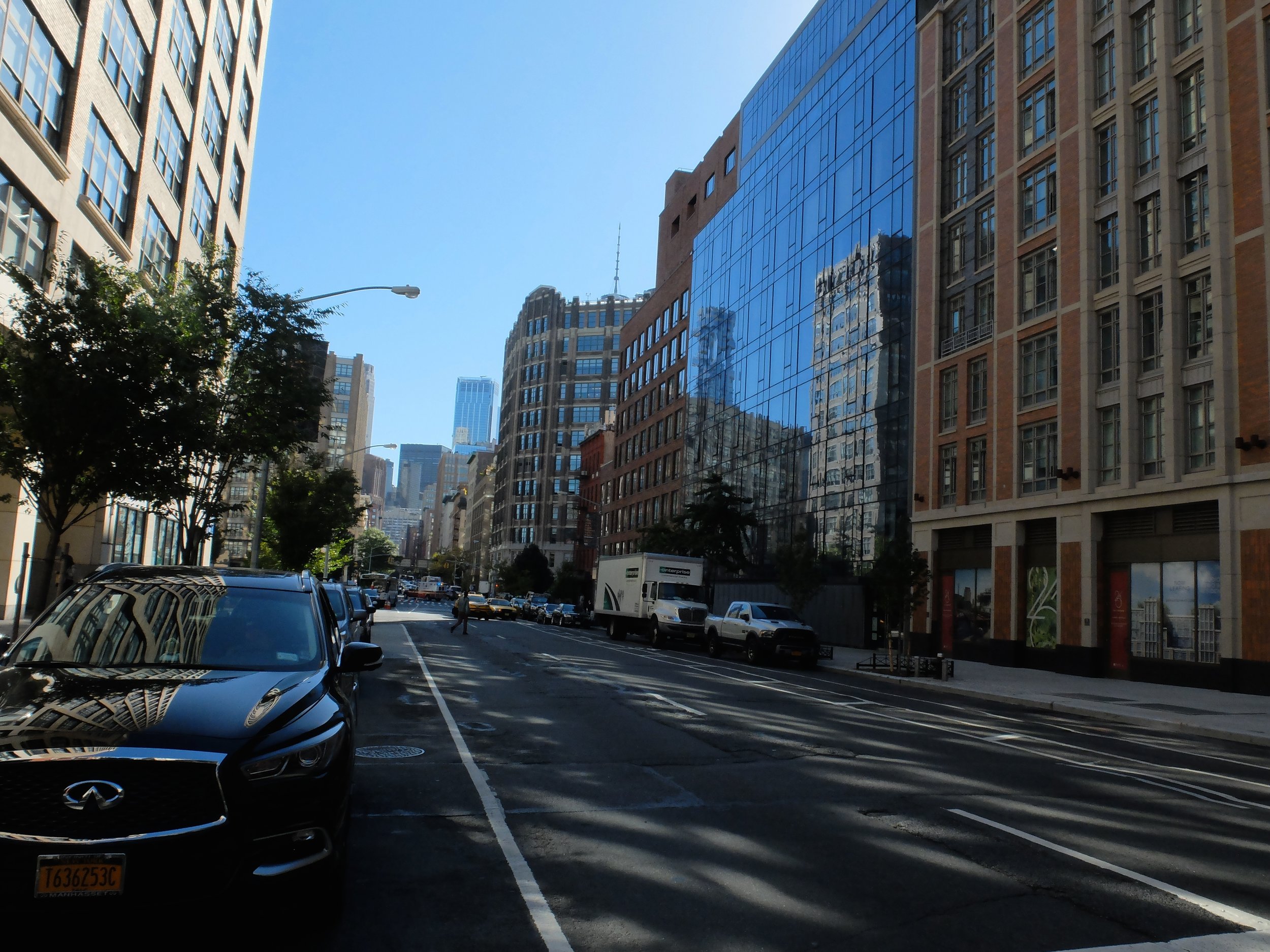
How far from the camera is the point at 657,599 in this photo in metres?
36.2

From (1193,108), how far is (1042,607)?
15.9 meters

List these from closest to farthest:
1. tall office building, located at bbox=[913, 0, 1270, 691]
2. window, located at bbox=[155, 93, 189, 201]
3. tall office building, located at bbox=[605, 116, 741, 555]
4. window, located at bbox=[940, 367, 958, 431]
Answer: tall office building, located at bbox=[913, 0, 1270, 691] < window, located at bbox=[155, 93, 189, 201] < window, located at bbox=[940, 367, 958, 431] < tall office building, located at bbox=[605, 116, 741, 555]

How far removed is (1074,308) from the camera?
99.4 ft

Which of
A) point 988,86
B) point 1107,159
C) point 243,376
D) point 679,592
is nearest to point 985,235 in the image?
point 988,86

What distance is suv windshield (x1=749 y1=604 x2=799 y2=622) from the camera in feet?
96.0

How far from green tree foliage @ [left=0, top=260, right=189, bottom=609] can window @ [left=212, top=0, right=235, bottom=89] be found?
26013mm

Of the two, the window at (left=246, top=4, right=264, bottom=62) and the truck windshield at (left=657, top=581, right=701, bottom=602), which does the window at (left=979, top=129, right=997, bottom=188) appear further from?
the window at (left=246, top=4, right=264, bottom=62)

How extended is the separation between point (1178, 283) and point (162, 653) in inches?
1126

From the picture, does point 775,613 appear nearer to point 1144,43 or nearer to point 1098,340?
point 1098,340

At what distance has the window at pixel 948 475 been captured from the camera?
36.5 metres

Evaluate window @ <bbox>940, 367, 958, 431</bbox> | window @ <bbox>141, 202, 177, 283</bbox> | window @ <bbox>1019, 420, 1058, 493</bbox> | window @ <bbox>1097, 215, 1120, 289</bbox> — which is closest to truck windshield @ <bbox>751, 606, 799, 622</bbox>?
window @ <bbox>1019, 420, 1058, 493</bbox>

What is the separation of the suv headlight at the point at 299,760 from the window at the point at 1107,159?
31227 millimetres

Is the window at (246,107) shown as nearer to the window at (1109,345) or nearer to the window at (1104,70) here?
the window at (1104,70)

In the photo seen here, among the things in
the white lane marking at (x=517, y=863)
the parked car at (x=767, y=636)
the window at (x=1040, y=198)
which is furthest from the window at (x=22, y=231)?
the window at (x=1040, y=198)
